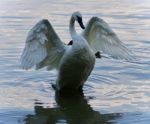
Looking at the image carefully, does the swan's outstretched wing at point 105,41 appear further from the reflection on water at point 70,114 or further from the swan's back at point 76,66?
the reflection on water at point 70,114

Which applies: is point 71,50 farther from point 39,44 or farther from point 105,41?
point 105,41

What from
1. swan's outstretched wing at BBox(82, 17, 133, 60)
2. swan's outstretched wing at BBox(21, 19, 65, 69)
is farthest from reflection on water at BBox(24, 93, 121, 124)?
swan's outstretched wing at BBox(82, 17, 133, 60)

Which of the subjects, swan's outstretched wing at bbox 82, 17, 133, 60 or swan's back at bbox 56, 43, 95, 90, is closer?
swan's back at bbox 56, 43, 95, 90

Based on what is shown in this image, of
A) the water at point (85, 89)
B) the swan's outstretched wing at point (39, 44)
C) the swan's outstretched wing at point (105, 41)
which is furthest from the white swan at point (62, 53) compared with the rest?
the swan's outstretched wing at point (105, 41)

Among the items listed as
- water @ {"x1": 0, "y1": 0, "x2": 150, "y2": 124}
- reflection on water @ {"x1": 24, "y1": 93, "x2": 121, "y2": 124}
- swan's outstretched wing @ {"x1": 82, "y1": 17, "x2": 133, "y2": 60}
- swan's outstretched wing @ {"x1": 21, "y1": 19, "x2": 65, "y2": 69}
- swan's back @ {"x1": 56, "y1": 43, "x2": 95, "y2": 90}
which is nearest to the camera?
→ reflection on water @ {"x1": 24, "y1": 93, "x2": 121, "y2": 124}

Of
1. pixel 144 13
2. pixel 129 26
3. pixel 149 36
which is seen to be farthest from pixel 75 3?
pixel 149 36

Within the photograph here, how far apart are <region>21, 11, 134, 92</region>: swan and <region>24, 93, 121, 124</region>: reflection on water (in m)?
0.42

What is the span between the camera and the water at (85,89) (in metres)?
9.78

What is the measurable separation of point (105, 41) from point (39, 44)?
52.3 inches

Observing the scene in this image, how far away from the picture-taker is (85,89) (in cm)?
1120

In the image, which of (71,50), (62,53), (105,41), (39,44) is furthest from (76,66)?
(105,41)

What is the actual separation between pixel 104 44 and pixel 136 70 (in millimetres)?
1046

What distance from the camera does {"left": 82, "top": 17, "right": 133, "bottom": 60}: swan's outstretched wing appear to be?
441 inches

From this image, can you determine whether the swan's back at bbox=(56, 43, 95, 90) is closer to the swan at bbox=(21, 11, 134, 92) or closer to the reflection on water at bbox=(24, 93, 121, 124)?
the swan at bbox=(21, 11, 134, 92)
